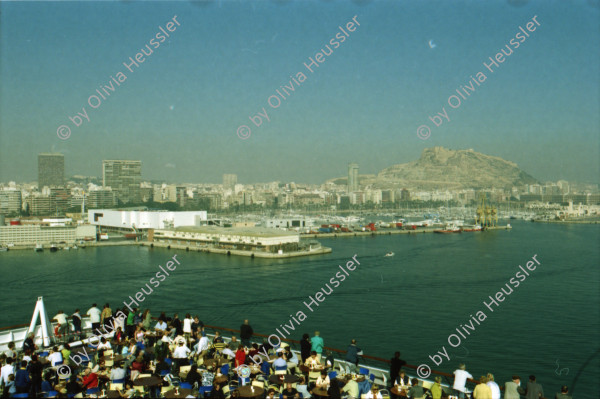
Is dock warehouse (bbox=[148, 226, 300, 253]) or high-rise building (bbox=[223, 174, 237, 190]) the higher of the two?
high-rise building (bbox=[223, 174, 237, 190])

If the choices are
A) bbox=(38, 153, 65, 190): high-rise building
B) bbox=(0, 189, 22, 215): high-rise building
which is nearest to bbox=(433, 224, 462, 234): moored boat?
→ bbox=(0, 189, 22, 215): high-rise building


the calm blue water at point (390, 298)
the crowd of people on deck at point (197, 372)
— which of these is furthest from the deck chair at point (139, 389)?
the calm blue water at point (390, 298)

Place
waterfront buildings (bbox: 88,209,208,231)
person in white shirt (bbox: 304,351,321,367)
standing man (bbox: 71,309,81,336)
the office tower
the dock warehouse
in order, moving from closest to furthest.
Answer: person in white shirt (bbox: 304,351,321,367)
standing man (bbox: 71,309,81,336)
the dock warehouse
waterfront buildings (bbox: 88,209,208,231)
the office tower

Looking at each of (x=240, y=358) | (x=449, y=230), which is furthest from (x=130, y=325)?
(x=449, y=230)

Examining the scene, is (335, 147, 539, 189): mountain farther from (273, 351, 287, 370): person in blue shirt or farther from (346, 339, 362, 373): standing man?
(273, 351, 287, 370): person in blue shirt

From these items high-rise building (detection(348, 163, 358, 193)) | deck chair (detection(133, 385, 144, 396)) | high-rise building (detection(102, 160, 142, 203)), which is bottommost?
deck chair (detection(133, 385, 144, 396))

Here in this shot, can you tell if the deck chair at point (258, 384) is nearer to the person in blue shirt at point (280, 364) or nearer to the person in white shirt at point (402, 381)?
the person in blue shirt at point (280, 364)

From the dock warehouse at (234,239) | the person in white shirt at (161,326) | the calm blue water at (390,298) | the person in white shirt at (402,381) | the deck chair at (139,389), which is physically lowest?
the calm blue water at (390,298)
